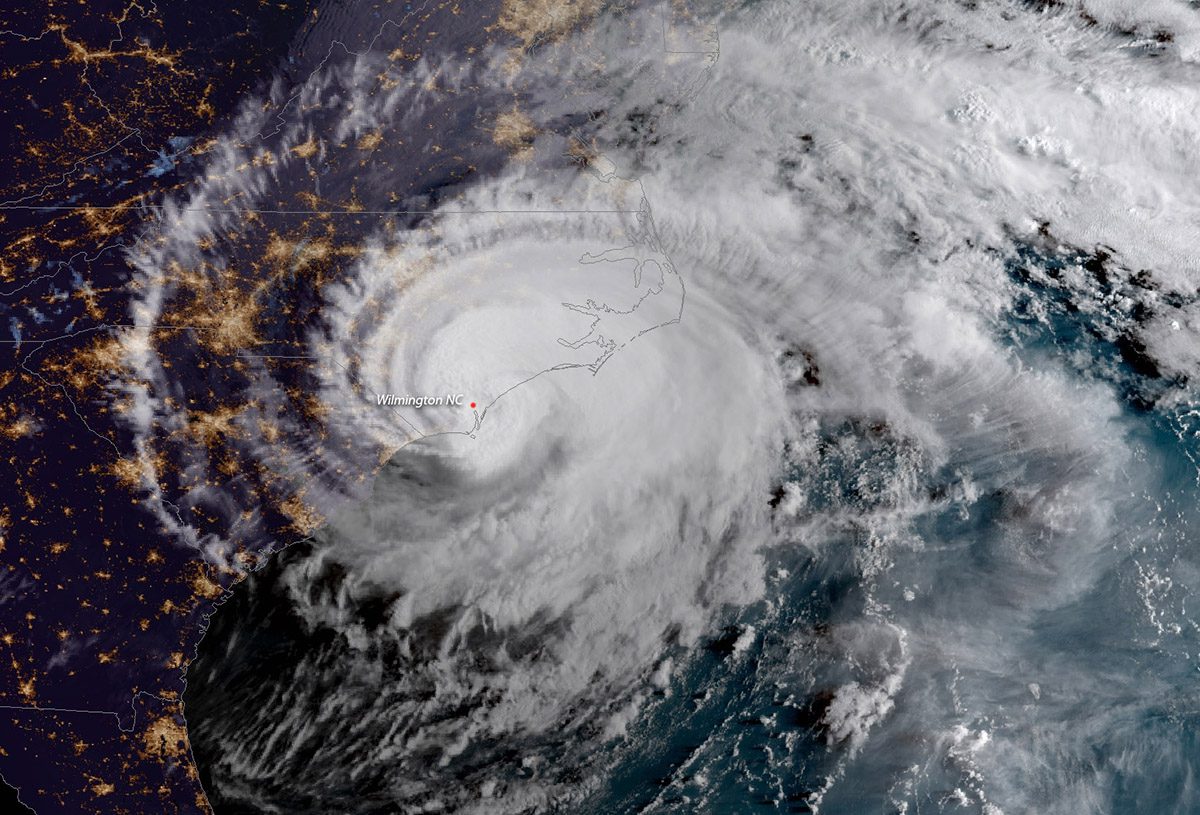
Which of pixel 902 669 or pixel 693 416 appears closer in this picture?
pixel 902 669

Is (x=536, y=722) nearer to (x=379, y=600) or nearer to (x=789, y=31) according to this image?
(x=379, y=600)

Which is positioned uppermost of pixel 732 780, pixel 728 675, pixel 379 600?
pixel 379 600

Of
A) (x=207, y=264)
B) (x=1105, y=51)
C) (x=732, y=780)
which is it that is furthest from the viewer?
(x=1105, y=51)

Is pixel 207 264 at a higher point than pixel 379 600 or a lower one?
higher

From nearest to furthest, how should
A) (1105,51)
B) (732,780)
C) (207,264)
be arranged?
1. (732,780)
2. (207,264)
3. (1105,51)

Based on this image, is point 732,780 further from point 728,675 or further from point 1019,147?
point 1019,147

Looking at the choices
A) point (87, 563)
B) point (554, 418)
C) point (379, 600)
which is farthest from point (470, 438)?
point (87, 563)

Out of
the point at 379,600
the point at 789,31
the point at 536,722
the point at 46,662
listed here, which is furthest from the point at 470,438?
the point at 789,31

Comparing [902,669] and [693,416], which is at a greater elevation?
[693,416]

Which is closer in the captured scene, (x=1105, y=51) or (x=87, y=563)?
(x=87, y=563)
